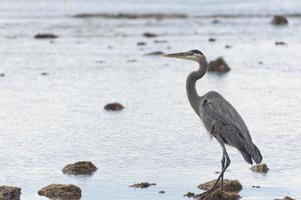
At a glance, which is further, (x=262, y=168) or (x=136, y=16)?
(x=136, y=16)

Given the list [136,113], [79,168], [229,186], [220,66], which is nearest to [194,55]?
[229,186]

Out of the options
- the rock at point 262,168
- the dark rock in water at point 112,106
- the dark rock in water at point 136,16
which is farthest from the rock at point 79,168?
the dark rock in water at point 136,16

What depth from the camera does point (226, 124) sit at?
1189cm

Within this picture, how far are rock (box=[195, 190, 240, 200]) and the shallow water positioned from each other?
8.6 inches

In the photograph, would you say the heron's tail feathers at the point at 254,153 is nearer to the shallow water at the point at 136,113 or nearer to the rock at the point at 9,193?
the shallow water at the point at 136,113

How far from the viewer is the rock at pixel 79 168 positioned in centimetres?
1302

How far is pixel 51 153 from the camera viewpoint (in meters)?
14.6

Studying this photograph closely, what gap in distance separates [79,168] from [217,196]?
258 cm

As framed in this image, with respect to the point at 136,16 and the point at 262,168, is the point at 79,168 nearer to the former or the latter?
the point at 262,168

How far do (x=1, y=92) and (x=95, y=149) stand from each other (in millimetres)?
7650

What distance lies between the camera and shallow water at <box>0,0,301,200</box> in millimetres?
12820

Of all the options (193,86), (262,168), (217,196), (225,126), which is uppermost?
(193,86)

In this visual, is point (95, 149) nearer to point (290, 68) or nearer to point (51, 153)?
point (51, 153)

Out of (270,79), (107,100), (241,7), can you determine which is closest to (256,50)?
(270,79)
